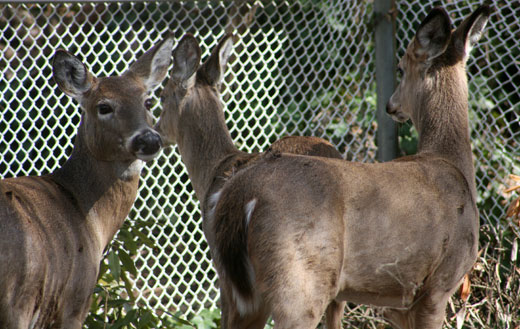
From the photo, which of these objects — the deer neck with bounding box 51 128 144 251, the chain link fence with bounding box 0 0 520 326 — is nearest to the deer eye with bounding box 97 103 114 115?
the deer neck with bounding box 51 128 144 251

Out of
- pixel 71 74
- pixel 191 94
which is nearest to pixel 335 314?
pixel 191 94

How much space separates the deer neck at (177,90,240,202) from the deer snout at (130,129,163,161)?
2.31ft

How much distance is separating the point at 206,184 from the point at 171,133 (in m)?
0.59

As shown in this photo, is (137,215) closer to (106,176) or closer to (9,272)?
(106,176)

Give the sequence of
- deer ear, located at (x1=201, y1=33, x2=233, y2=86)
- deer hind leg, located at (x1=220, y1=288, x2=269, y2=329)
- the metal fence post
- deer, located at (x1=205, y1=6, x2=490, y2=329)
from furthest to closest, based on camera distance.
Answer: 1. the metal fence post
2. deer ear, located at (x1=201, y1=33, x2=233, y2=86)
3. deer hind leg, located at (x1=220, y1=288, x2=269, y2=329)
4. deer, located at (x1=205, y1=6, x2=490, y2=329)

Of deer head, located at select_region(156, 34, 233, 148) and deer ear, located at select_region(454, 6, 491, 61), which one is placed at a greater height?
deer head, located at select_region(156, 34, 233, 148)

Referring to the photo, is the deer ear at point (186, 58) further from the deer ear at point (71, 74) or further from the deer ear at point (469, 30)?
the deer ear at point (469, 30)

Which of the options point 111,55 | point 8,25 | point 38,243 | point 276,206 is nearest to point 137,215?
point 111,55

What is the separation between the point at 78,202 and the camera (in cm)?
426

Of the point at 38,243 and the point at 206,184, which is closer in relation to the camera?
the point at 38,243

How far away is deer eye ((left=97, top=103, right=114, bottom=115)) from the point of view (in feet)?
14.5

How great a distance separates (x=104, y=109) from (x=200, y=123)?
2.83 feet

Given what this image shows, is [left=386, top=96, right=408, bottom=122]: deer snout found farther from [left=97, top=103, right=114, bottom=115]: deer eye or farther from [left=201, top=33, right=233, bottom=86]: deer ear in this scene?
[left=97, top=103, right=114, bottom=115]: deer eye

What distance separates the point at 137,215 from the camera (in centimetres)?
600
